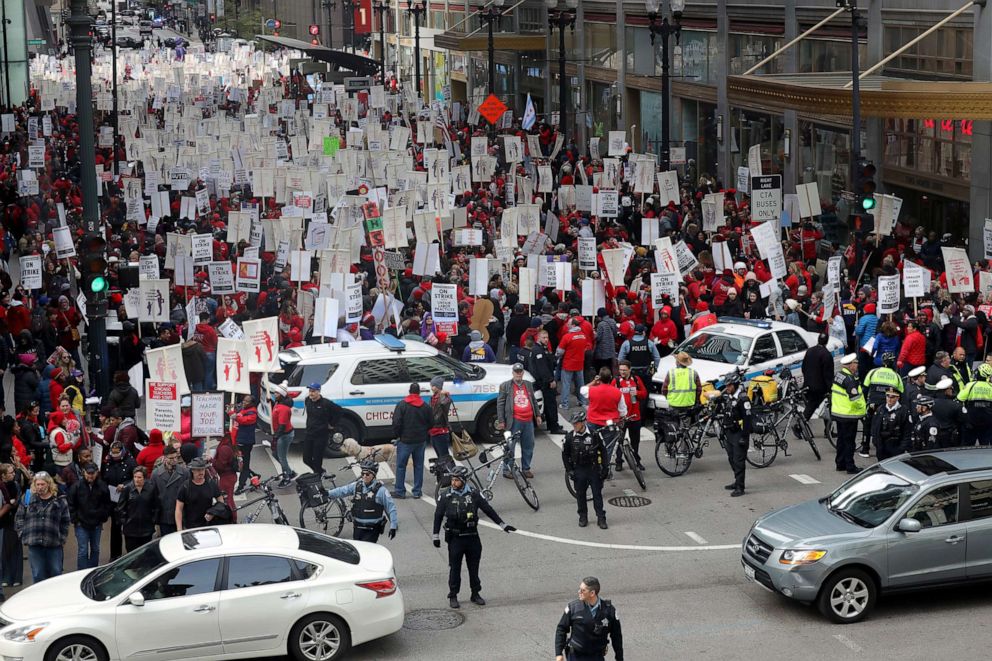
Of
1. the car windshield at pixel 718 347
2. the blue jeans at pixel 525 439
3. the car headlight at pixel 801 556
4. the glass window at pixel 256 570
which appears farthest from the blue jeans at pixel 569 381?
the glass window at pixel 256 570

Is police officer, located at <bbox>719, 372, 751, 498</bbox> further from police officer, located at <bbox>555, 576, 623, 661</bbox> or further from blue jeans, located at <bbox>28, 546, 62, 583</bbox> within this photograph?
blue jeans, located at <bbox>28, 546, 62, 583</bbox>

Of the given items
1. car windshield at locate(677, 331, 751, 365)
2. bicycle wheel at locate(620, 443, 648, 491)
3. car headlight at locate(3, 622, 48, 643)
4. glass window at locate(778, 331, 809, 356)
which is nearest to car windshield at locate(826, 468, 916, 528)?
bicycle wheel at locate(620, 443, 648, 491)

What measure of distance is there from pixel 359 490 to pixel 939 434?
6.97 m

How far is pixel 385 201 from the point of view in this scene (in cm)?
3094

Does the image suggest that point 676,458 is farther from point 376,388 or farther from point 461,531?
point 461,531

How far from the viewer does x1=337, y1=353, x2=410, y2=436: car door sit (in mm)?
19578

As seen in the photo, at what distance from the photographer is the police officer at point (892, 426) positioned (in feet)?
55.7

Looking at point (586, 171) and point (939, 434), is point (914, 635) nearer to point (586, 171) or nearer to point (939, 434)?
point (939, 434)

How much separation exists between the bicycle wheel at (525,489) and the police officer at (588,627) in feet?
20.7

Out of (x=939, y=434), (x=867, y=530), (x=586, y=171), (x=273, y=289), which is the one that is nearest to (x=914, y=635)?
(x=867, y=530)

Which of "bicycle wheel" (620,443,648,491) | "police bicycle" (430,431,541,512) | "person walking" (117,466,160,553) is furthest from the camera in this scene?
"bicycle wheel" (620,443,648,491)

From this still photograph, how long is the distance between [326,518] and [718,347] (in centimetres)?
717

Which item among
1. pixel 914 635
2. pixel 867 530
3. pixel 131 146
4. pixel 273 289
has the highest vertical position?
pixel 131 146

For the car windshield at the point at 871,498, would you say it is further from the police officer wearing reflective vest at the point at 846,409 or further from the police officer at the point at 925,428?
the police officer wearing reflective vest at the point at 846,409
